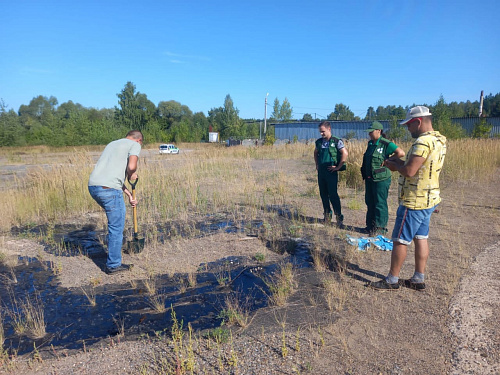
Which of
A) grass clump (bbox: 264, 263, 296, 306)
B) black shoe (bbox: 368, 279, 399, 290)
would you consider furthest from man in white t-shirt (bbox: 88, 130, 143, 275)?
black shoe (bbox: 368, 279, 399, 290)

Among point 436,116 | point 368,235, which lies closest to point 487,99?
Answer: point 436,116

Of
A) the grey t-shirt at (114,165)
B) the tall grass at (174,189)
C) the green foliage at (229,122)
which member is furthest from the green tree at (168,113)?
the grey t-shirt at (114,165)

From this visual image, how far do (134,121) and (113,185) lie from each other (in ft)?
184

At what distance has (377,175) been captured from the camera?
5.33 m

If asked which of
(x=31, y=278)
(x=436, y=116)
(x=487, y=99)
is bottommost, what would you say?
(x=31, y=278)

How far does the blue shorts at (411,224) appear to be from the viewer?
339cm

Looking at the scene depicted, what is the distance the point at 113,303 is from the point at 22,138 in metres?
46.8

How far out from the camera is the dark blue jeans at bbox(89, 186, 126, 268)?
169 inches

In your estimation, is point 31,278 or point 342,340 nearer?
point 342,340

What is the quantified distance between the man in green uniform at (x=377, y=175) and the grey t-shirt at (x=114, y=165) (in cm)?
371

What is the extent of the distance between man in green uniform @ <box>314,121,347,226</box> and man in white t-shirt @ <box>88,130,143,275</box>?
3.28 meters

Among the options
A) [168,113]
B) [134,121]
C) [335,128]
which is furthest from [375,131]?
[168,113]

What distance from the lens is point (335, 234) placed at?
566 cm

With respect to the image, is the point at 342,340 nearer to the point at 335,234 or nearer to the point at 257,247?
the point at 257,247
